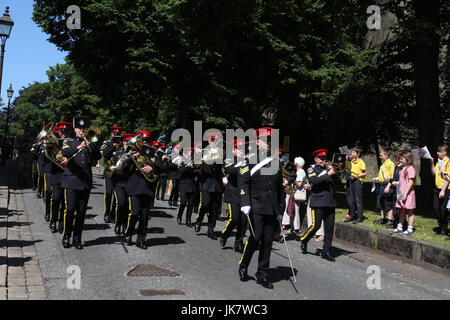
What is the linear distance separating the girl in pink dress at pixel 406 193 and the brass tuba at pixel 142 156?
5.39 m

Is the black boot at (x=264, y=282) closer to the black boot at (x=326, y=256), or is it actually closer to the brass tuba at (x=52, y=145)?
the black boot at (x=326, y=256)

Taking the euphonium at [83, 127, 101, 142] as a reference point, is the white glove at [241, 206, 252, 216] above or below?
below

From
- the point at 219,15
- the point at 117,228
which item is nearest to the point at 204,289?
the point at 117,228

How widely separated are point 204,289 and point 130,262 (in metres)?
2.06

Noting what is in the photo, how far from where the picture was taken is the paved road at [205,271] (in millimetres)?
7180

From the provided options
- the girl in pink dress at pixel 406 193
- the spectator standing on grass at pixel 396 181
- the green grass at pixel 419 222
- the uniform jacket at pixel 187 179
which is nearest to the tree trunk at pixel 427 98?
the green grass at pixel 419 222

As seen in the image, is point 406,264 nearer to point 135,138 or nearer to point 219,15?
point 135,138

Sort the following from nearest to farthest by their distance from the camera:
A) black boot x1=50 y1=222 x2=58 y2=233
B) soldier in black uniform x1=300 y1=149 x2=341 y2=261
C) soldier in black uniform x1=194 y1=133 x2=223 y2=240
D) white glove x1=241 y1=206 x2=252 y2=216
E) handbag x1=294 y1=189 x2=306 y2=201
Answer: white glove x1=241 y1=206 x2=252 y2=216, soldier in black uniform x1=300 y1=149 x2=341 y2=261, black boot x1=50 y1=222 x2=58 y2=233, soldier in black uniform x1=194 y1=133 x2=223 y2=240, handbag x1=294 y1=189 x2=306 y2=201

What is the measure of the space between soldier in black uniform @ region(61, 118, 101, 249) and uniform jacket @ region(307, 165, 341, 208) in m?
4.28

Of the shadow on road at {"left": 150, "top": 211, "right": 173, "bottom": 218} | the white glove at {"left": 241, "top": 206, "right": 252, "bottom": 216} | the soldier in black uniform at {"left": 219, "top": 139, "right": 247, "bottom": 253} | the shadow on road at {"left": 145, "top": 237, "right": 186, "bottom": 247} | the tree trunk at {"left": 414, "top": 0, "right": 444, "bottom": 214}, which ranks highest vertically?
the tree trunk at {"left": 414, "top": 0, "right": 444, "bottom": 214}

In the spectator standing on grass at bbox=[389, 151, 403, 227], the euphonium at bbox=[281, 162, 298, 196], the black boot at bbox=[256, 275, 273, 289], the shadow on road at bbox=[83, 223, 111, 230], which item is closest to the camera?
the black boot at bbox=[256, 275, 273, 289]

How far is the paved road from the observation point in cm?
718

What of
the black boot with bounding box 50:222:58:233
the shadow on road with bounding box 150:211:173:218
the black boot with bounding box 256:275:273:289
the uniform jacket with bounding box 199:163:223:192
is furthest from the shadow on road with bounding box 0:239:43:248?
the shadow on road with bounding box 150:211:173:218

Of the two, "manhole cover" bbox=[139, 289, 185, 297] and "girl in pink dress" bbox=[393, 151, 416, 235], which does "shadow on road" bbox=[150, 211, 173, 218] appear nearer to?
"girl in pink dress" bbox=[393, 151, 416, 235]
